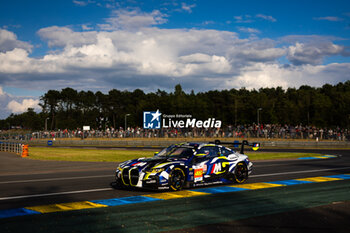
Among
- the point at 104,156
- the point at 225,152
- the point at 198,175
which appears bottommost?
the point at 104,156

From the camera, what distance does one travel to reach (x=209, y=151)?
40.2ft

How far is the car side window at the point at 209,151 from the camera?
38.9 ft

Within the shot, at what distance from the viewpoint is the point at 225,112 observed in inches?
4281

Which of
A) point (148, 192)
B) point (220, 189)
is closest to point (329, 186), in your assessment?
point (220, 189)

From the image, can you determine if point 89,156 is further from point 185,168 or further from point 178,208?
point 178,208

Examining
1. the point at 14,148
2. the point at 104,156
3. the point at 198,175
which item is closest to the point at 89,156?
the point at 104,156

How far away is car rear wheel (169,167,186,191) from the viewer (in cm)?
1073

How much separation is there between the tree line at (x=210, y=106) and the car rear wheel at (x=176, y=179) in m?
69.0

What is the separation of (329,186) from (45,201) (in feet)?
28.8

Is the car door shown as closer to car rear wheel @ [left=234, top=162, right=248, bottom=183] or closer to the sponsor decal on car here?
the sponsor decal on car

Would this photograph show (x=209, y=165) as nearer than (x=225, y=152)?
Yes

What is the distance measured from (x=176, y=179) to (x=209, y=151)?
1.86 meters

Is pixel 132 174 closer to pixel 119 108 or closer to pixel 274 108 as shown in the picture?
pixel 274 108

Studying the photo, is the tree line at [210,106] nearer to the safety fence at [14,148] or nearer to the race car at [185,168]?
the safety fence at [14,148]
